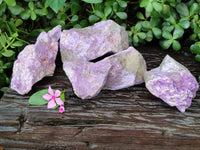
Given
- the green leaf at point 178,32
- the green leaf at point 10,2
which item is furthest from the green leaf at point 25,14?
the green leaf at point 178,32

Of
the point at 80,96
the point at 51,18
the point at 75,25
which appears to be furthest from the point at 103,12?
the point at 80,96

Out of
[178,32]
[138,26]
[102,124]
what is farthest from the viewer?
[138,26]

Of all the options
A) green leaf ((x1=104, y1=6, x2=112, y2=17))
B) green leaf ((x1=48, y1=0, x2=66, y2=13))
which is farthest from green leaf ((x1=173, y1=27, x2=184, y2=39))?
green leaf ((x1=48, y1=0, x2=66, y2=13))

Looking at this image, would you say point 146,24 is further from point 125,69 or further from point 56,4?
point 56,4

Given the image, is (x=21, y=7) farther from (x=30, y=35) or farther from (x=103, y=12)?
(x=103, y=12)

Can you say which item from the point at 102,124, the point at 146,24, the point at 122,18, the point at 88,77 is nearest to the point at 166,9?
the point at 146,24

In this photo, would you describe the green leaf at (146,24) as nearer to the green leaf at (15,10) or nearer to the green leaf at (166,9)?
the green leaf at (166,9)

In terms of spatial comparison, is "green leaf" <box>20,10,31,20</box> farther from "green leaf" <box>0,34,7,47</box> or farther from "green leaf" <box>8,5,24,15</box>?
"green leaf" <box>0,34,7,47</box>
